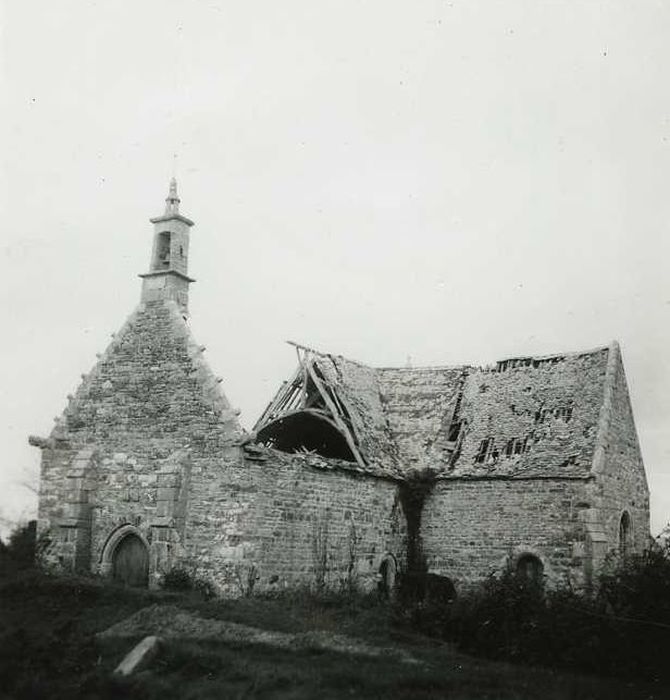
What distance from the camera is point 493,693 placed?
13.1 meters

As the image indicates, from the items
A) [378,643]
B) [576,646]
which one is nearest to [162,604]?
[378,643]

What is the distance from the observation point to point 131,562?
836 inches

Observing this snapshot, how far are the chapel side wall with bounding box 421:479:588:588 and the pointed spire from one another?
1109cm

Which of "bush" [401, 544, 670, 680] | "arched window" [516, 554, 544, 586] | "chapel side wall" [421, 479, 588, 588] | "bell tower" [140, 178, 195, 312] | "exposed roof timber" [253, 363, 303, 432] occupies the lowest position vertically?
"bush" [401, 544, 670, 680]

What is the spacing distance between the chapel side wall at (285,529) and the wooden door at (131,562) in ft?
4.87

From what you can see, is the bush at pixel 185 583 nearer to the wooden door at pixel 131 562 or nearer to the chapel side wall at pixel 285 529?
the chapel side wall at pixel 285 529

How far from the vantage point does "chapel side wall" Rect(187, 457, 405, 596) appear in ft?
66.1

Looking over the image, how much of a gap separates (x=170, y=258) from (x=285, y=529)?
25.3ft

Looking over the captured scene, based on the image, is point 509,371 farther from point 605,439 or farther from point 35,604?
point 35,604

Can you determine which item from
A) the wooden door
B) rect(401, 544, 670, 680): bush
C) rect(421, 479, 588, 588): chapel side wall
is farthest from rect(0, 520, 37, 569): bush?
rect(421, 479, 588, 588): chapel side wall

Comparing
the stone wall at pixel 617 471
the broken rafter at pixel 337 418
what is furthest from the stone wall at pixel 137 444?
the stone wall at pixel 617 471

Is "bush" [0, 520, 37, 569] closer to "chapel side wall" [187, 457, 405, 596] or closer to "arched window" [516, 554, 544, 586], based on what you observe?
"chapel side wall" [187, 457, 405, 596]

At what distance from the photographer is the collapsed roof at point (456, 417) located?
25.5 m

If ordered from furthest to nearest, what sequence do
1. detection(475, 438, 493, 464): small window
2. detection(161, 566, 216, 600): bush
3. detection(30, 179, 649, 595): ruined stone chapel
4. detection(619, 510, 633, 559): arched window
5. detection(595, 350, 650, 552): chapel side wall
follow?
detection(475, 438, 493, 464): small window → detection(619, 510, 633, 559): arched window → detection(595, 350, 650, 552): chapel side wall → detection(30, 179, 649, 595): ruined stone chapel → detection(161, 566, 216, 600): bush
